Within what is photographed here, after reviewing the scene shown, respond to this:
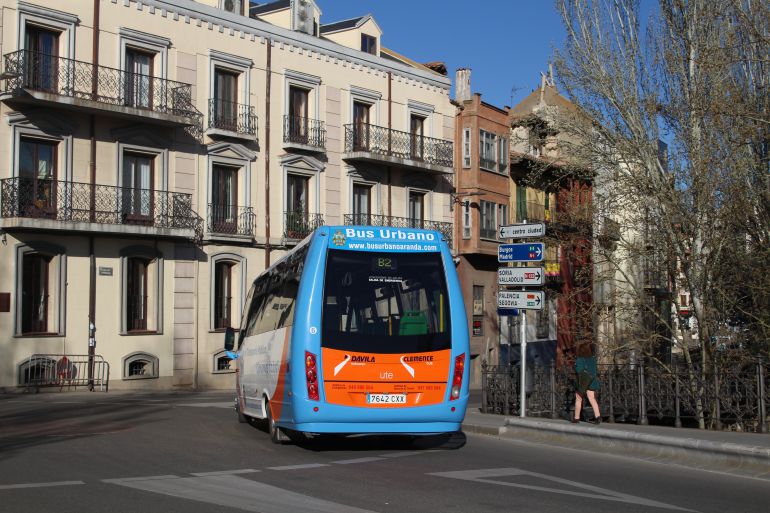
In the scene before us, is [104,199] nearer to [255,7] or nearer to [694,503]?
[255,7]

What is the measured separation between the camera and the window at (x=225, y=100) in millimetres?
33062

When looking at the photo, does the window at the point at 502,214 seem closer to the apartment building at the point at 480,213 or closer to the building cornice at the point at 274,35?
the apartment building at the point at 480,213

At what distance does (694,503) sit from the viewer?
356 inches

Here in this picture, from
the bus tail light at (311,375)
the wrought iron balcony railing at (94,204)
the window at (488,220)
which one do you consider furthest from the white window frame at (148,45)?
the bus tail light at (311,375)

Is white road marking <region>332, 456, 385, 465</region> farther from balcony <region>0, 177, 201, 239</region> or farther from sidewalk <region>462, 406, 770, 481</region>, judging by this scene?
balcony <region>0, 177, 201, 239</region>

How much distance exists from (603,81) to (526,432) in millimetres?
9969

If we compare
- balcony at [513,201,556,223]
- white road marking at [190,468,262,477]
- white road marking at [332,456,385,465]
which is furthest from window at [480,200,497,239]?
white road marking at [190,468,262,477]

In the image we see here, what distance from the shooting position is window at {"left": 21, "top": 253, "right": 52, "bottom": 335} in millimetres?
27703

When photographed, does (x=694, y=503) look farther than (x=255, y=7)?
No

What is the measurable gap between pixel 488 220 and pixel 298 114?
11.2 m

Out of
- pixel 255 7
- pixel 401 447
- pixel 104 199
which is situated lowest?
pixel 401 447

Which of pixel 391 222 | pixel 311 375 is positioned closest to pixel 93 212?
pixel 391 222

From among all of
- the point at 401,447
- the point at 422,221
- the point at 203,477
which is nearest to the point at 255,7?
the point at 422,221

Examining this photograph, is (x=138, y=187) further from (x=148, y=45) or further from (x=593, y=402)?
(x=593, y=402)
